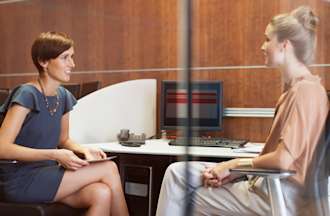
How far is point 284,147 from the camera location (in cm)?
176

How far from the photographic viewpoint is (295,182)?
1.74 meters

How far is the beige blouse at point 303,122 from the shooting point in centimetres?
173

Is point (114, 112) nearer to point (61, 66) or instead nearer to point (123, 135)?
point (123, 135)

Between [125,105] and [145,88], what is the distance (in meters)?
0.18

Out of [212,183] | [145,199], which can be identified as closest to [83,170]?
[212,183]

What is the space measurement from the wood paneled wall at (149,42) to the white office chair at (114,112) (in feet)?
0.60

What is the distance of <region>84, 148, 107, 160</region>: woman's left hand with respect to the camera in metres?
2.36

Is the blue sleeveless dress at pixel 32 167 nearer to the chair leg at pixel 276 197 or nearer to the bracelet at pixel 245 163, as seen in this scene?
the bracelet at pixel 245 163

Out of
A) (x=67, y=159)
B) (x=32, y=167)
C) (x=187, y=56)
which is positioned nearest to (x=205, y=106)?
(x=67, y=159)

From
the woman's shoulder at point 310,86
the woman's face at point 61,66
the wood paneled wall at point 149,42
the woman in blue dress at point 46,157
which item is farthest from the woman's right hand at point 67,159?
the woman's shoulder at point 310,86

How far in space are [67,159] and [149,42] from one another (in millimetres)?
1334

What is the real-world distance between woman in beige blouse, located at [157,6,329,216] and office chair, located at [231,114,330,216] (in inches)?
0.8

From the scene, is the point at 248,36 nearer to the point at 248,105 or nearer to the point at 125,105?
the point at 248,105

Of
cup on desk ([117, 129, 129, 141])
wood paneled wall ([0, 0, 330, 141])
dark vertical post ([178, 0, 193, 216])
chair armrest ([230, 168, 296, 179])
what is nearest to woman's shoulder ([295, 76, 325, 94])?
chair armrest ([230, 168, 296, 179])
